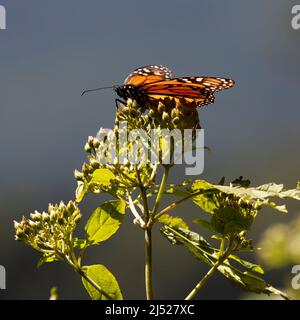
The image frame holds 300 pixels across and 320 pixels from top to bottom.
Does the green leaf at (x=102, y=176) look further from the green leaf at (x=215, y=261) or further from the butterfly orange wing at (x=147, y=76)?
the butterfly orange wing at (x=147, y=76)

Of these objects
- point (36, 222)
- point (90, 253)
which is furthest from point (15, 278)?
point (36, 222)

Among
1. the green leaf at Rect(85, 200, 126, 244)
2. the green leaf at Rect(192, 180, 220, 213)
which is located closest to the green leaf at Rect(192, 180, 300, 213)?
the green leaf at Rect(192, 180, 220, 213)

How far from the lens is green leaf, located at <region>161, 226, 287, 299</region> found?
2.21m

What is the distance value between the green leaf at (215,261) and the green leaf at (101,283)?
0.87 feet

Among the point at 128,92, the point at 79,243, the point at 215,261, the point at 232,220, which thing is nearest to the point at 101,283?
the point at 79,243

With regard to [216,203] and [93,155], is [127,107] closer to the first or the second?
[93,155]

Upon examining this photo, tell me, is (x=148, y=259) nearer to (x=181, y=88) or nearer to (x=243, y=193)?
(x=243, y=193)

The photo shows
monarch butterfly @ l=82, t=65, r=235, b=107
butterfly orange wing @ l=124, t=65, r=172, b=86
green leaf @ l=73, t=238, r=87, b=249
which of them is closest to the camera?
green leaf @ l=73, t=238, r=87, b=249

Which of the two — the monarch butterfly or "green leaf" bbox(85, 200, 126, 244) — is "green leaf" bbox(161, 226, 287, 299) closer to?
"green leaf" bbox(85, 200, 126, 244)

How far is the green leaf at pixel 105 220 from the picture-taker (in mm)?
2336

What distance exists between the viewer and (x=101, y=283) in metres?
2.32

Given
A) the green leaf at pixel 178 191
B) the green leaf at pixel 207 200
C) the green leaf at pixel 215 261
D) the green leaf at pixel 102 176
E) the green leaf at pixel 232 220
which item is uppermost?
the green leaf at pixel 102 176

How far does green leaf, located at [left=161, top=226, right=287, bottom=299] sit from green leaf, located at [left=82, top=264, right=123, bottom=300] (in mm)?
266

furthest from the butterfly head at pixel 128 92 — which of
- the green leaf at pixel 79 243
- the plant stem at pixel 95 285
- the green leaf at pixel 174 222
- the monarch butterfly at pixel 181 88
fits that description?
the plant stem at pixel 95 285
